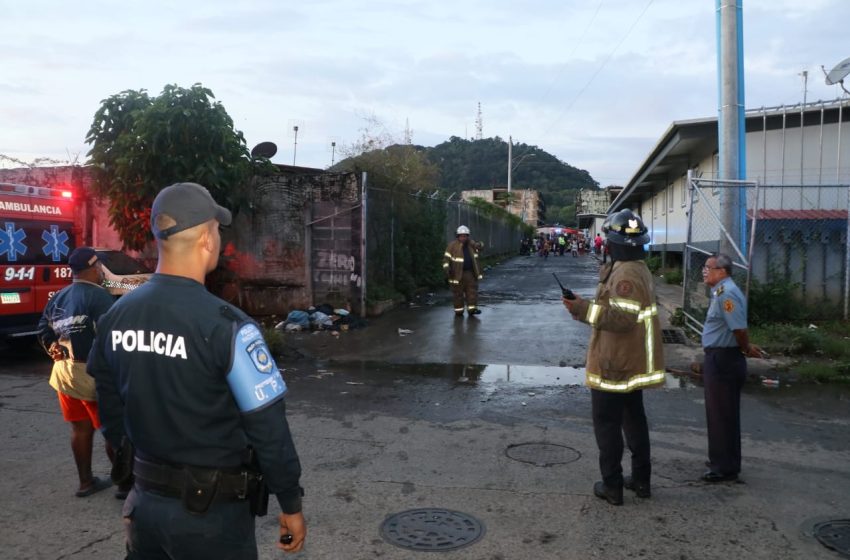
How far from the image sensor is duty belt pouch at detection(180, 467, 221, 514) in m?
2.19

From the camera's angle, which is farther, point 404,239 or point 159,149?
point 404,239

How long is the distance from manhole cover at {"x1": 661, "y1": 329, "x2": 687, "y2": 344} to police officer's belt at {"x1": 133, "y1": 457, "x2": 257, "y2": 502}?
8739 mm

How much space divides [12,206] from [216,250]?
8329 millimetres

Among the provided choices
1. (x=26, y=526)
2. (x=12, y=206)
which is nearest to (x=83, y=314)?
A: (x=26, y=526)

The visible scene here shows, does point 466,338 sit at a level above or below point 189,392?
below

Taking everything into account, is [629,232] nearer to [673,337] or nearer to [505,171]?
[673,337]

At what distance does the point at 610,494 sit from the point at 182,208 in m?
3.41

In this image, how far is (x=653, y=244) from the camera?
86.8ft

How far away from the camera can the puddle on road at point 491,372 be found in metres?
8.20

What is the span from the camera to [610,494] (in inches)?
176

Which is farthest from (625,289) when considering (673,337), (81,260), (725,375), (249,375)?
Answer: (673,337)

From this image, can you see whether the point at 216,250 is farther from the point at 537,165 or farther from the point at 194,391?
the point at 537,165

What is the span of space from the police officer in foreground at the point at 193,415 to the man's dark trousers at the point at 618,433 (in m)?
2.75

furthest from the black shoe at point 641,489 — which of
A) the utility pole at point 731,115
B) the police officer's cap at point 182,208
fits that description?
the utility pole at point 731,115
